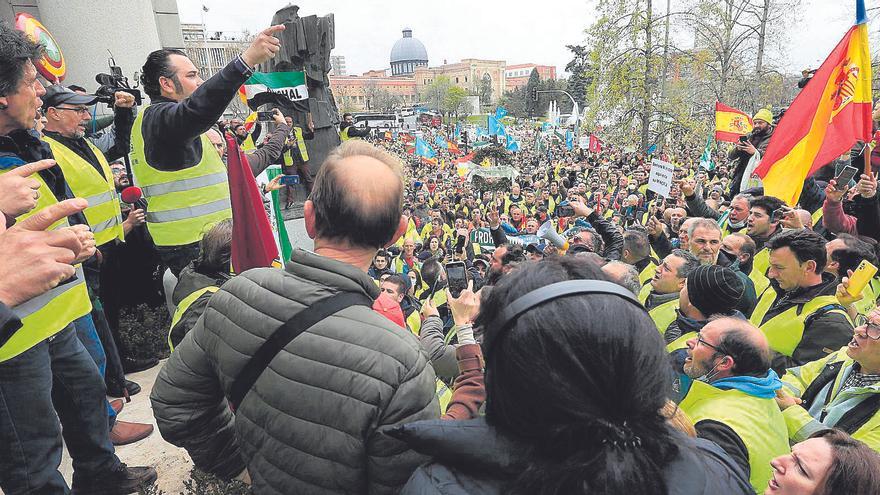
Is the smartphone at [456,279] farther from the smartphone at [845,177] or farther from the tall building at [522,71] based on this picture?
the tall building at [522,71]

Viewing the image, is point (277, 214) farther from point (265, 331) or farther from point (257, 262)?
point (265, 331)

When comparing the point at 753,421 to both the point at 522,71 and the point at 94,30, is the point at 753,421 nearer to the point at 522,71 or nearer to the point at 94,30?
the point at 94,30

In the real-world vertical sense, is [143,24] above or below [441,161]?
above

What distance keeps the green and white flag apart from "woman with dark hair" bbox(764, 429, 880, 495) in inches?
307

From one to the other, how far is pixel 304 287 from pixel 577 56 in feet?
177

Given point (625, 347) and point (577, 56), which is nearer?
point (625, 347)

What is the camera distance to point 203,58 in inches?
2111

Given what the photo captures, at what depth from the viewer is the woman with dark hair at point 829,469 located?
1358mm

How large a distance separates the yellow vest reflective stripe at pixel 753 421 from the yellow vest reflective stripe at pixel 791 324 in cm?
150

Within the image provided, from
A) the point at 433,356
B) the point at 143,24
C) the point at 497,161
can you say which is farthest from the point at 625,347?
the point at 497,161

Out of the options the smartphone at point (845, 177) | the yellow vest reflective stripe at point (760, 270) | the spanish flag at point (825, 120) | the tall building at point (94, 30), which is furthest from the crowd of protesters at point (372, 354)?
the tall building at point (94, 30)

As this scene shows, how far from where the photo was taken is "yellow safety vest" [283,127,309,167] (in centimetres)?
860

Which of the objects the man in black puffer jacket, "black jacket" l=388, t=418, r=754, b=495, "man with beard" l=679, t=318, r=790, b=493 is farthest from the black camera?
"man with beard" l=679, t=318, r=790, b=493

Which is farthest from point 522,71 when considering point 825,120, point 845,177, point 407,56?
point 845,177
